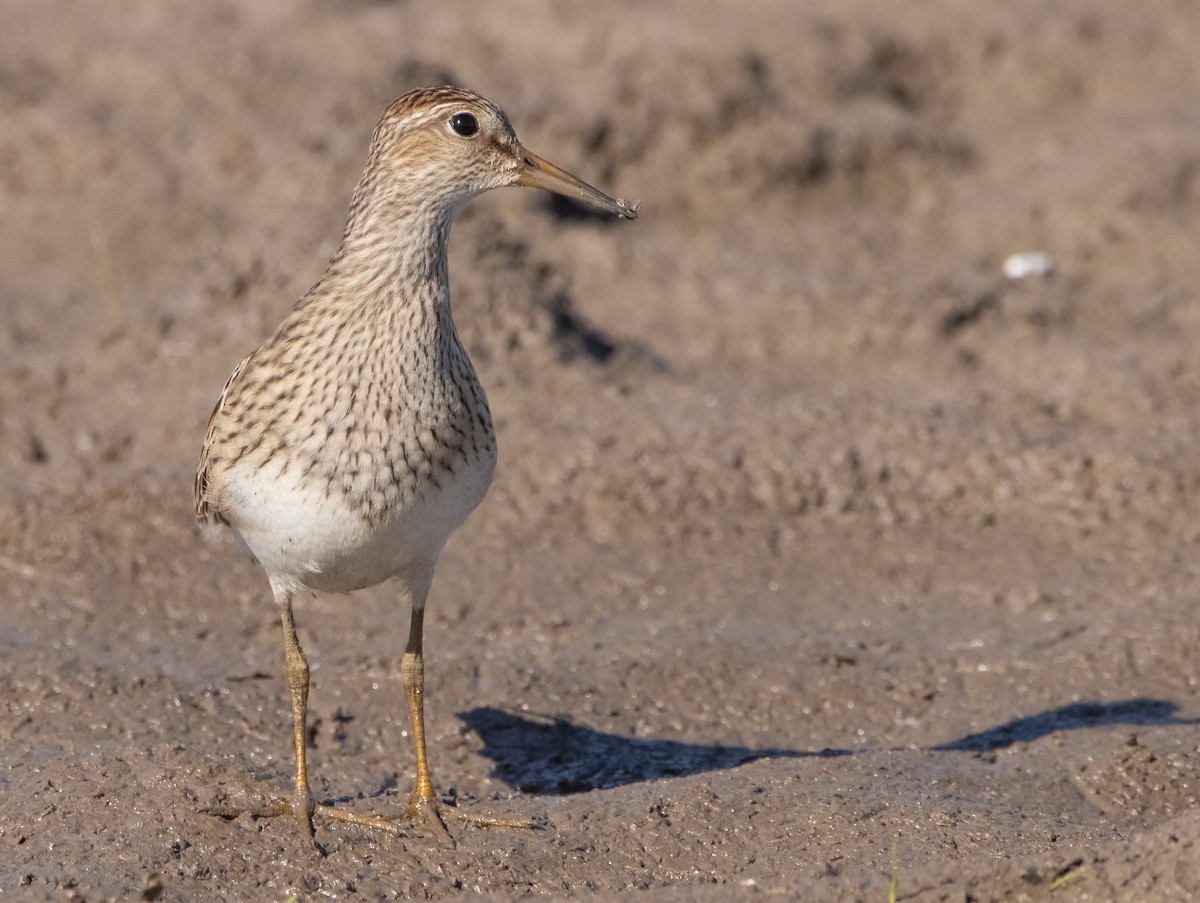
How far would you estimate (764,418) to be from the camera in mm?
8305

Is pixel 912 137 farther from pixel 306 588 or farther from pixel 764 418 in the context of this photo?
pixel 306 588

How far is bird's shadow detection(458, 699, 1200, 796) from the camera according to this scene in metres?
6.05

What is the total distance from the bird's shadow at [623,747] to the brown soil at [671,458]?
0.02m

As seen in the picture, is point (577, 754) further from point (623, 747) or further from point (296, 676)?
point (296, 676)

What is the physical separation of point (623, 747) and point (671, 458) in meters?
2.00

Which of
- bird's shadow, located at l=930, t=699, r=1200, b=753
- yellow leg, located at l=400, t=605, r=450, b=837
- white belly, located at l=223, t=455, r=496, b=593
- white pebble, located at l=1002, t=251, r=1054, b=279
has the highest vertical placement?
white belly, located at l=223, t=455, r=496, b=593

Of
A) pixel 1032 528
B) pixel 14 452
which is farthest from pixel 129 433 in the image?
pixel 1032 528

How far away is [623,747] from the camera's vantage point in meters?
6.22

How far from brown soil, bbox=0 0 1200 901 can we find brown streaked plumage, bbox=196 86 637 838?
2.84ft

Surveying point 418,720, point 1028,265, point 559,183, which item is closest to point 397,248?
point 559,183

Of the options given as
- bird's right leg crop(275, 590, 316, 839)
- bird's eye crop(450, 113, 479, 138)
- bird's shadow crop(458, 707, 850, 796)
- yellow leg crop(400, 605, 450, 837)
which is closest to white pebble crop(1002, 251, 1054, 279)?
bird's shadow crop(458, 707, 850, 796)

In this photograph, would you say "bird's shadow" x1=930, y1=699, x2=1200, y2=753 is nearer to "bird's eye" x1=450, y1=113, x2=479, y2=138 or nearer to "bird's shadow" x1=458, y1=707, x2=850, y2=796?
"bird's shadow" x1=458, y1=707, x2=850, y2=796

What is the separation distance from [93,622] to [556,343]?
2.85 meters

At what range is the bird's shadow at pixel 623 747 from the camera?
605cm
